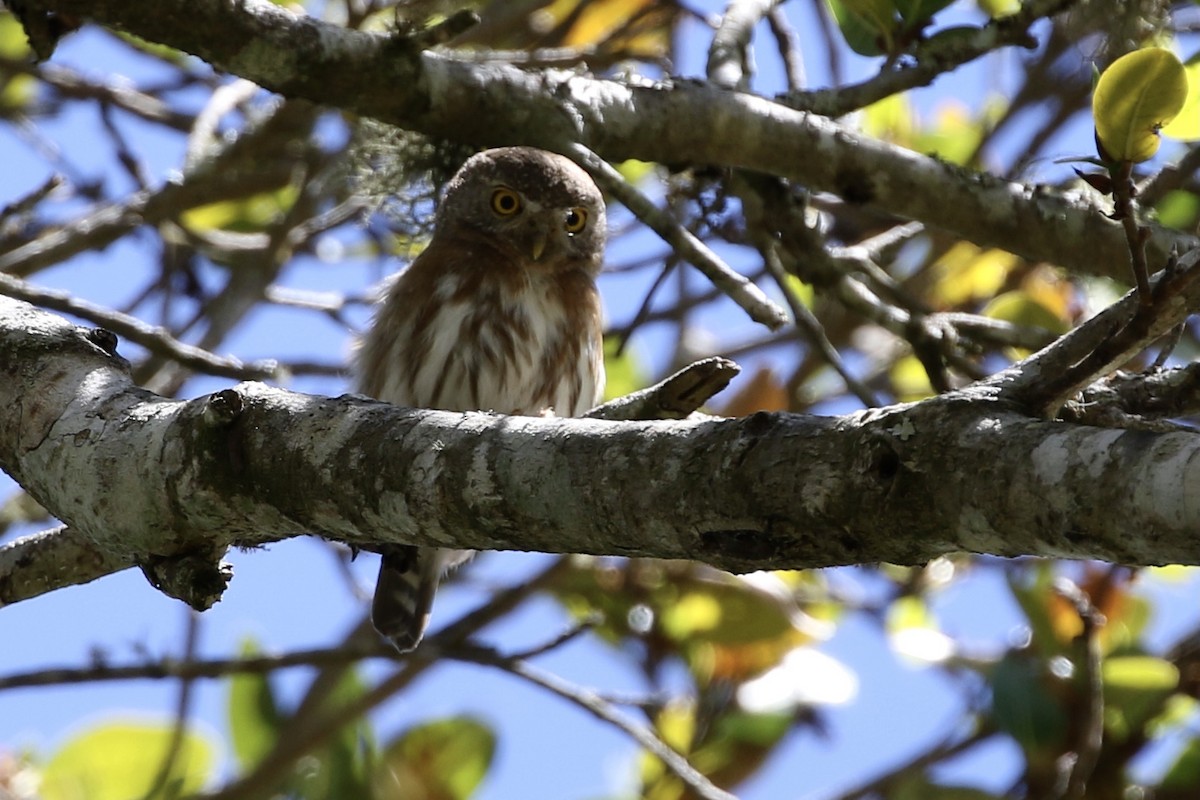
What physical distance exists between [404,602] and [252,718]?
Result: 898mm

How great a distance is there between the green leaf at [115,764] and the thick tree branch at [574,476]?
6.81ft

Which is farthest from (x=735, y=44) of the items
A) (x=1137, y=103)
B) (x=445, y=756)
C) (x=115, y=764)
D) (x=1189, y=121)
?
(x=115, y=764)

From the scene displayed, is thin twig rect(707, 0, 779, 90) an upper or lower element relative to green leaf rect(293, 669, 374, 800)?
upper

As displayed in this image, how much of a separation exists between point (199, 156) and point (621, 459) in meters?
3.73

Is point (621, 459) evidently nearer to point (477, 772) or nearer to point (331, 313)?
point (477, 772)

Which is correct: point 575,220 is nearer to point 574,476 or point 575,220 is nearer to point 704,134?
point 704,134

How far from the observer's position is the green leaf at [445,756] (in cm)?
500

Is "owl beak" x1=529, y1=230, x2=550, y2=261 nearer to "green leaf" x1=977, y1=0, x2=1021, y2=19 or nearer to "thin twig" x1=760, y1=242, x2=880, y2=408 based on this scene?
"thin twig" x1=760, y1=242, x2=880, y2=408

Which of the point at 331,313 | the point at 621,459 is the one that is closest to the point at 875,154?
the point at 621,459

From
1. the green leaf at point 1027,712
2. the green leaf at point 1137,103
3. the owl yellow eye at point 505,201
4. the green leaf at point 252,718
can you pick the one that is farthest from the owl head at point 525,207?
the green leaf at point 1137,103

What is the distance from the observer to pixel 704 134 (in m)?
4.04

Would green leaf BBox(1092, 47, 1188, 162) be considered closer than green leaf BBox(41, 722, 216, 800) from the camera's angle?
Yes

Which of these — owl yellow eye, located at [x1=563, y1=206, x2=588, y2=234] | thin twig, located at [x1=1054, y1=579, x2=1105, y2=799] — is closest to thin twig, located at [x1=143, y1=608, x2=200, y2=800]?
owl yellow eye, located at [x1=563, y1=206, x2=588, y2=234]

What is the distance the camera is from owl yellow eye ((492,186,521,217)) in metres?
5.22
